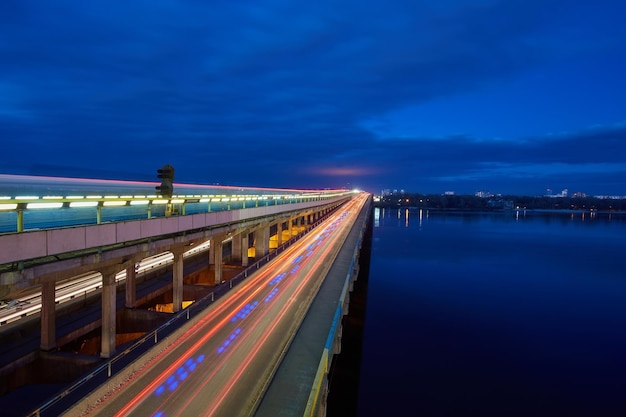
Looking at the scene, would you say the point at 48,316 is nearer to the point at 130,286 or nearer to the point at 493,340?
the point at 130,286

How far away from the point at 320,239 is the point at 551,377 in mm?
23385

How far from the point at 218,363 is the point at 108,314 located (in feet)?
17.8

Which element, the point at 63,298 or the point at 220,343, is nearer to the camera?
the point at 220,343

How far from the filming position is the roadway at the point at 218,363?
32.0 feet

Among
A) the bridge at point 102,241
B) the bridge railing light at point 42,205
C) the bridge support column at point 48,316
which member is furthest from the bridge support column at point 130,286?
the bridge railing light at point 42,205

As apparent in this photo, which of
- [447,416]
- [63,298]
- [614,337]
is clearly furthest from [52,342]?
[614,337]

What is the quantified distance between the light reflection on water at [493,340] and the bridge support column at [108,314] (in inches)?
531

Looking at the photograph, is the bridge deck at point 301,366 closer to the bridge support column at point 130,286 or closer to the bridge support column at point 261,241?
the bridge support column at point 130,286

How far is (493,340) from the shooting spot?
1211 inches

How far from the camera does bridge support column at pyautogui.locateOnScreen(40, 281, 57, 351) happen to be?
14891 millimetres

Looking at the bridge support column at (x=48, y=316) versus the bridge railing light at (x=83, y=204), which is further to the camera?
the bridge support column at (x=48, y=316)

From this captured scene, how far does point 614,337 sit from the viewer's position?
32.4 m

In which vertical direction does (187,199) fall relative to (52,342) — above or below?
above

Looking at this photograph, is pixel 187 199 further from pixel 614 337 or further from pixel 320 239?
pixel 614 337
